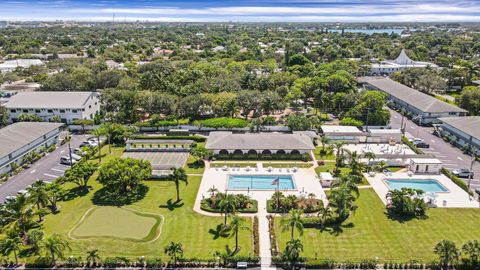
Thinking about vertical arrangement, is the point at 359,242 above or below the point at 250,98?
below

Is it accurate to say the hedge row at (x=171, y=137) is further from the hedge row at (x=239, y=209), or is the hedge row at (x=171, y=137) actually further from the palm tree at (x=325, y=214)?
the palm tree at (x=325, y=214)

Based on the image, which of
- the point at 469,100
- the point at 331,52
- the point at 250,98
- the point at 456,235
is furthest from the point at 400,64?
the point at 456,235

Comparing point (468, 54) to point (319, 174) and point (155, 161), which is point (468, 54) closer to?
point (319, 174)

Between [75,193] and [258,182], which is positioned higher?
[258,182]

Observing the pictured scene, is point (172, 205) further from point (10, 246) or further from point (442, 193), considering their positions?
point (442, 193)

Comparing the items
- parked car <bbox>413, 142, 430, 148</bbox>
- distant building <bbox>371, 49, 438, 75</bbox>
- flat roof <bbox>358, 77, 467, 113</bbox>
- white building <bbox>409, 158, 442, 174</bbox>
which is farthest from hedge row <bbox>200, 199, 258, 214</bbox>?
distant building <bbox>371, 49, 438, 75</bbox>

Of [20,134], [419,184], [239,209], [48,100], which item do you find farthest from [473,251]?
[48,100]

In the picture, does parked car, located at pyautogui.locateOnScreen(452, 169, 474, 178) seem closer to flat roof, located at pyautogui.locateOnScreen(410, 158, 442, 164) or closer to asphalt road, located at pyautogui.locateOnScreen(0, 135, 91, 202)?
flat roof, located at pyautogui.locateOnScreen(410, 158, 442, 164)
